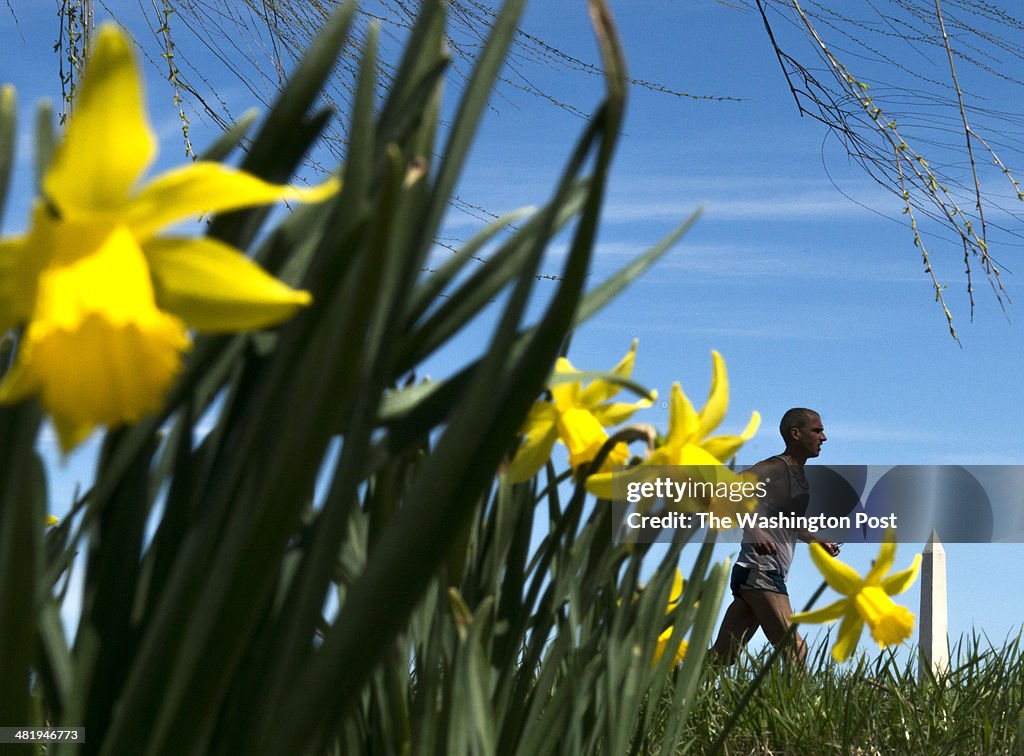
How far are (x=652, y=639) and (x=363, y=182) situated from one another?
88 centimetres

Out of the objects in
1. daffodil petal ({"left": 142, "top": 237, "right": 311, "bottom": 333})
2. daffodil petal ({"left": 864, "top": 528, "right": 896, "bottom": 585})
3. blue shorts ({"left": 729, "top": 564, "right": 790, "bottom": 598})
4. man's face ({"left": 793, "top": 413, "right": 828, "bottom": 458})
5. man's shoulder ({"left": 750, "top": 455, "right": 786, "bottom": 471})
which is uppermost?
man's face ({"left": 793, "top": 413, "right": 828, "bottom": 458})

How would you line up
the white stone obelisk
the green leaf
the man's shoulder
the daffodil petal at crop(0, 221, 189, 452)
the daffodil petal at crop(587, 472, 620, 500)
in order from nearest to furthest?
1. the daffodil petal at crop(0, 221, 189, 452)
2. the green leaf
3. the daffodil petal at crop(587, 472, 620, 500)
4. the man's shoulder
5. the white stone obelisk

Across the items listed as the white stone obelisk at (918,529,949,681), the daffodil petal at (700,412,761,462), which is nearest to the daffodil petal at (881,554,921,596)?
the daffodil petal at (700,412,761,462)

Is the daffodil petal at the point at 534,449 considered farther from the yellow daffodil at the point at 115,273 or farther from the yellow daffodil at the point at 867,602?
the yellow daffodil at the point at 115,273

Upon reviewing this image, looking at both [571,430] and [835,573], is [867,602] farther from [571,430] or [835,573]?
[571,430]

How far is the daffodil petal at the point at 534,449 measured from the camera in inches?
42.1

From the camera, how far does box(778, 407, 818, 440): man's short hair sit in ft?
15.3

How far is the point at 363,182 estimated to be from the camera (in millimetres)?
525

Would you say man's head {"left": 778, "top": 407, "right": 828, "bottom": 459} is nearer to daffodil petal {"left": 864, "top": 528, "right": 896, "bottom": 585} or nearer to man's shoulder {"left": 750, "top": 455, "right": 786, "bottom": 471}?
man's shoulder {"left": 750, "top": 455, "right": 786, "bottom": 471}

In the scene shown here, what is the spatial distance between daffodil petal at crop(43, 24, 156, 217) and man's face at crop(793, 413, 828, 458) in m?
4.46

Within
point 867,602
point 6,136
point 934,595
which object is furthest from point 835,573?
point 934,595

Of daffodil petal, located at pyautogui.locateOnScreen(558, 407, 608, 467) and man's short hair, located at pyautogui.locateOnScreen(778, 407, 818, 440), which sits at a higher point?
man's short hair, located at pyautogui.locateOnScreen(778, 407, 818, 440)

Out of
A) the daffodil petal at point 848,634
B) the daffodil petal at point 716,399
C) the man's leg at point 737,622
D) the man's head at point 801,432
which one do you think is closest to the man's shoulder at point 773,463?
the man's head at point 801,432

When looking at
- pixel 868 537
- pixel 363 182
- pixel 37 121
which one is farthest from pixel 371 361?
pixel 868 537
